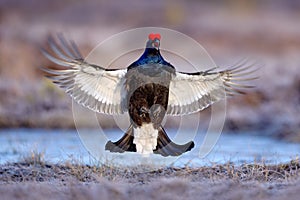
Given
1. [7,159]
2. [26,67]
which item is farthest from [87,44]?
[7,159]

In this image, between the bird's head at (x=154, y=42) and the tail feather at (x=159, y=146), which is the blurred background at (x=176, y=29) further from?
the bird's head at (x=154, y=42)

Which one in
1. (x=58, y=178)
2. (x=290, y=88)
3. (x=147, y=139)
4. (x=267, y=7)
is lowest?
(x=58, y=178)

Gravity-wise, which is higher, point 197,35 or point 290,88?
point 197,35

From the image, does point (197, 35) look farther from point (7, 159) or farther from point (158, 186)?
point (158, 186)

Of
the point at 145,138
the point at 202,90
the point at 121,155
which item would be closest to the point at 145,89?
the point at 145,138

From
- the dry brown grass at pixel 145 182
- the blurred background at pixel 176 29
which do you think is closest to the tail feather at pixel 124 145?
the dry brown grass at pixel 145 182

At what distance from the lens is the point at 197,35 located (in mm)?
21188

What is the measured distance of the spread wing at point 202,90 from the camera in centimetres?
748

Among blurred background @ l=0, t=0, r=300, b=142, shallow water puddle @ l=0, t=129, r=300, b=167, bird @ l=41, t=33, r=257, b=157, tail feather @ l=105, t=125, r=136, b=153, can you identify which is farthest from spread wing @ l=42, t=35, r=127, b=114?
blurred background @ l=0, t=0, r=300, b=142

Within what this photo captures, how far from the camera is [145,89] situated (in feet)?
23.5

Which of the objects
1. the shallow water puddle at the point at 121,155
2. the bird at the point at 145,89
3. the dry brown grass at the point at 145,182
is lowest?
the dry brown grass at the point at 145,182

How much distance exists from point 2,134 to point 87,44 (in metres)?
6.50

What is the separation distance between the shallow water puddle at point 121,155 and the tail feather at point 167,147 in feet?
0.44

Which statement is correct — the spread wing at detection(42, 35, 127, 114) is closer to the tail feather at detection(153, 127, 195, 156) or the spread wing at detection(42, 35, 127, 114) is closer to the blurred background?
the tail feather at detection(153, 127, 195, 156)
